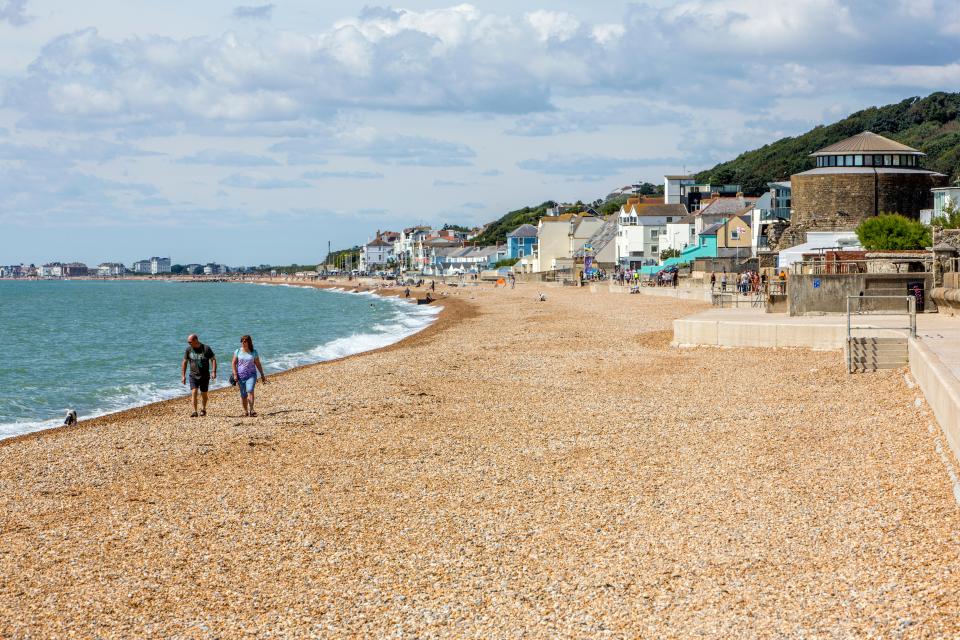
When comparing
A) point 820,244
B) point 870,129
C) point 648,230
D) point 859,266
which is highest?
point 870,129

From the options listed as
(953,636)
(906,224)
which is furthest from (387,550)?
(906,224)

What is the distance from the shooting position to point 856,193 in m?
56.6

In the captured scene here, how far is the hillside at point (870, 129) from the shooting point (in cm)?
14012

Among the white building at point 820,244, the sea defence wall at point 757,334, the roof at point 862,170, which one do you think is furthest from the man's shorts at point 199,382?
the roof at point 862,170

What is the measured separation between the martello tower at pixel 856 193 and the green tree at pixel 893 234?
9.66 metres

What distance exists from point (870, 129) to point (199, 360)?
150378 millimetres

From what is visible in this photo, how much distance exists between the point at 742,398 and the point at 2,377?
82.4 ft

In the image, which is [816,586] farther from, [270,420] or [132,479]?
[270,420]

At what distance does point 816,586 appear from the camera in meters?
7.78

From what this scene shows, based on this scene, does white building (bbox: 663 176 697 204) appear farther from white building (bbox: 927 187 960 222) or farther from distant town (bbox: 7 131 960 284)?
white building (bbox: 927 187 960 222)

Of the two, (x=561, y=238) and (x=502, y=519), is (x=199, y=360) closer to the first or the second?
(x=502, y=519)

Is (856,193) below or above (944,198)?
above

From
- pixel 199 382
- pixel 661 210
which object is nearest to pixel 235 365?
pixel 199 382

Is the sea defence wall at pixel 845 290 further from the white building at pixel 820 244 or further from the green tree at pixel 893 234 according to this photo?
the green tree at pixel 893 234
